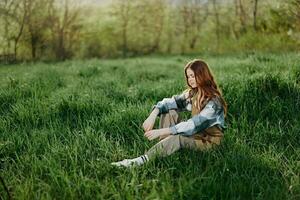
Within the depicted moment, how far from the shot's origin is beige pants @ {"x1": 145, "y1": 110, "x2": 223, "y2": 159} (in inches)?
170

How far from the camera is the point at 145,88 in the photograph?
7.42 m

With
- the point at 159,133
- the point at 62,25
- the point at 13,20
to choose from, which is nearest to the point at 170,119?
the point at 159,133

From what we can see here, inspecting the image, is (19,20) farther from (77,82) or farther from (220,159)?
(220,159)

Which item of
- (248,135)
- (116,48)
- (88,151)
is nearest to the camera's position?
(88,151)

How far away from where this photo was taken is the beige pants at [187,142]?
4.32m

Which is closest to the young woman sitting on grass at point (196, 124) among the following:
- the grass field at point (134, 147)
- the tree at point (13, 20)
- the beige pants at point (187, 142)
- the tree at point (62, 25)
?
the beige pants at point (187, 142)

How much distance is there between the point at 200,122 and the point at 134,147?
75 cm

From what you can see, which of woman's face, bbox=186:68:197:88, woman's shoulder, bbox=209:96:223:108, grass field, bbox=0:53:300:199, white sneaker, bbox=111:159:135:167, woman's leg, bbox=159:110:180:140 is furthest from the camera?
woman's leg, bbox=159:110:180:140

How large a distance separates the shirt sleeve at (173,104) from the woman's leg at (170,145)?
0.55 meters

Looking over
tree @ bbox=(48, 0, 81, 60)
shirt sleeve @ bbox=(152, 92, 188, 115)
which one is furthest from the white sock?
tree @ bbox=(48, 0, 81, 60)

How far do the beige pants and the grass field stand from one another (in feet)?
0.27

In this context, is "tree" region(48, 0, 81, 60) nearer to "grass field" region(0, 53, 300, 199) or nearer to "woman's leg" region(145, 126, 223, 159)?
"grass field" region(0, 53, 300, 199)

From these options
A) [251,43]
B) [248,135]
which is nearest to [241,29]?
[251,43]

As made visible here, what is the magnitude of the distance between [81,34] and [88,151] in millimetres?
20780
